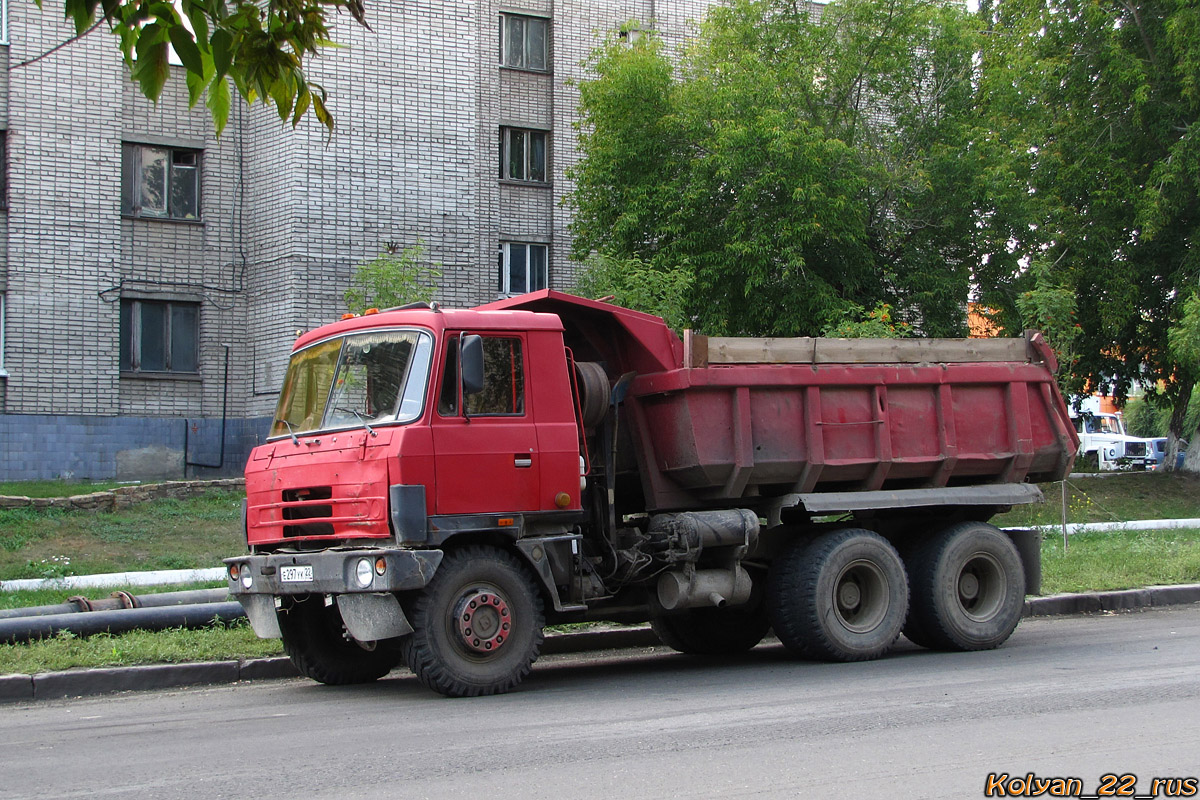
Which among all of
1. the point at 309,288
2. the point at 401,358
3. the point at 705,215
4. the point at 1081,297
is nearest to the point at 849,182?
the point at 705,215

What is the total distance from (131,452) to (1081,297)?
19.8 m

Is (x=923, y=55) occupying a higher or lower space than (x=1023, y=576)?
higher

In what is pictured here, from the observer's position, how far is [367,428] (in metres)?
8.54

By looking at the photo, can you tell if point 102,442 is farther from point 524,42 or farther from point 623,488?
point 623,488

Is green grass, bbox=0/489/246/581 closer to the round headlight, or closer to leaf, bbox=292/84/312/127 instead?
the round headlight

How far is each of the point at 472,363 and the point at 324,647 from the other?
8.53ft

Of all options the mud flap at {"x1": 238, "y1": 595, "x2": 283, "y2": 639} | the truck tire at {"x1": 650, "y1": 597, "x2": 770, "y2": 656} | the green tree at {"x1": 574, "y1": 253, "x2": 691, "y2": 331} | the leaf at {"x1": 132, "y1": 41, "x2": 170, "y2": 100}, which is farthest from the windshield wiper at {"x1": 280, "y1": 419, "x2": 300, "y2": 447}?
the green tree at {"x1": 574, "y1": 253, "x2": 691, "y2": 331}

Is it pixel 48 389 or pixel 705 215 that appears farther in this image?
pixel 705 215

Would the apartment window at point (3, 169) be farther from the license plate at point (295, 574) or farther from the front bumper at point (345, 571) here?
the license plate at point (295, 574)

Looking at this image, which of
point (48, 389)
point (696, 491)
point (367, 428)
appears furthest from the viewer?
point (48, 389)

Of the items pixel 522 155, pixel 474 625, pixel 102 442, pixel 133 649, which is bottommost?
pixel 133 649

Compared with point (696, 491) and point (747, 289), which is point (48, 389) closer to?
point (747, 289)

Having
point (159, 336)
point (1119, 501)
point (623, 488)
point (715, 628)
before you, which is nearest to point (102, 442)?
point (159, 336)

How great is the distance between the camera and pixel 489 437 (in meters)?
8.75
